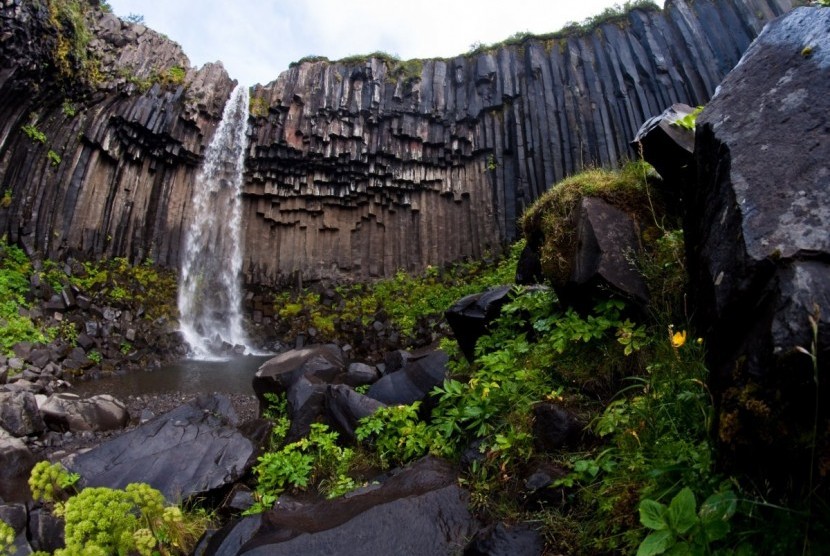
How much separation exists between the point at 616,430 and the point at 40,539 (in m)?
4.96

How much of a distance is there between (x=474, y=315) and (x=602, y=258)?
5.41 feet

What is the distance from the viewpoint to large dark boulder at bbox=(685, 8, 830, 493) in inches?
53.7

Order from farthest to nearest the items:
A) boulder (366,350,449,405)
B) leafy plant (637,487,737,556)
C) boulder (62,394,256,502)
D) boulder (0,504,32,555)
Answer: boulder (366,350,449,405) → boulder (62,394,256,502) → boulder (0,504,32,555) → leafy plant (637,487,737,556)

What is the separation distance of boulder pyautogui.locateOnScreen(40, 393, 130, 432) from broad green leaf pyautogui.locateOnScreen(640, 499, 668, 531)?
8810 millimetres

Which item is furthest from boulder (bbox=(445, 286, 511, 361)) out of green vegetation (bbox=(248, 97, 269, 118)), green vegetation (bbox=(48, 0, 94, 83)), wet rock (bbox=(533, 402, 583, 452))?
green vegetation (bbox=(248, 97, 269, 118))

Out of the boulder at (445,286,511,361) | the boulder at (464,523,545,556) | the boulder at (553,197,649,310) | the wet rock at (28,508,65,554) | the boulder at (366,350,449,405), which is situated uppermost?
the boulder at (553,197,649,310)

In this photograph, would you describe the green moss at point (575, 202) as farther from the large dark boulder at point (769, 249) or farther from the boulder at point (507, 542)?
the boulder at point (507, 542)

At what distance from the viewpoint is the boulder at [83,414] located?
25.7 ft

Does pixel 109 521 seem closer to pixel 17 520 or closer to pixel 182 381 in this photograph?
pixel 17 520

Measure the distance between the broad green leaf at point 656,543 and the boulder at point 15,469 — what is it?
6.47m

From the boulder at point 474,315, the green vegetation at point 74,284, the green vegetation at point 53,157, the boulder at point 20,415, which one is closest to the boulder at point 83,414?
the boulder at point 20,415

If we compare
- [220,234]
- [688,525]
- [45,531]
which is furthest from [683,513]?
[220,234]

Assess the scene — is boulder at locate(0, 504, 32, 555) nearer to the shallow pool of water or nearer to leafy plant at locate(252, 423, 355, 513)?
leafy plant at locate(252, 423, 355, 513)

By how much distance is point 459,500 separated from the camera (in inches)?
124
